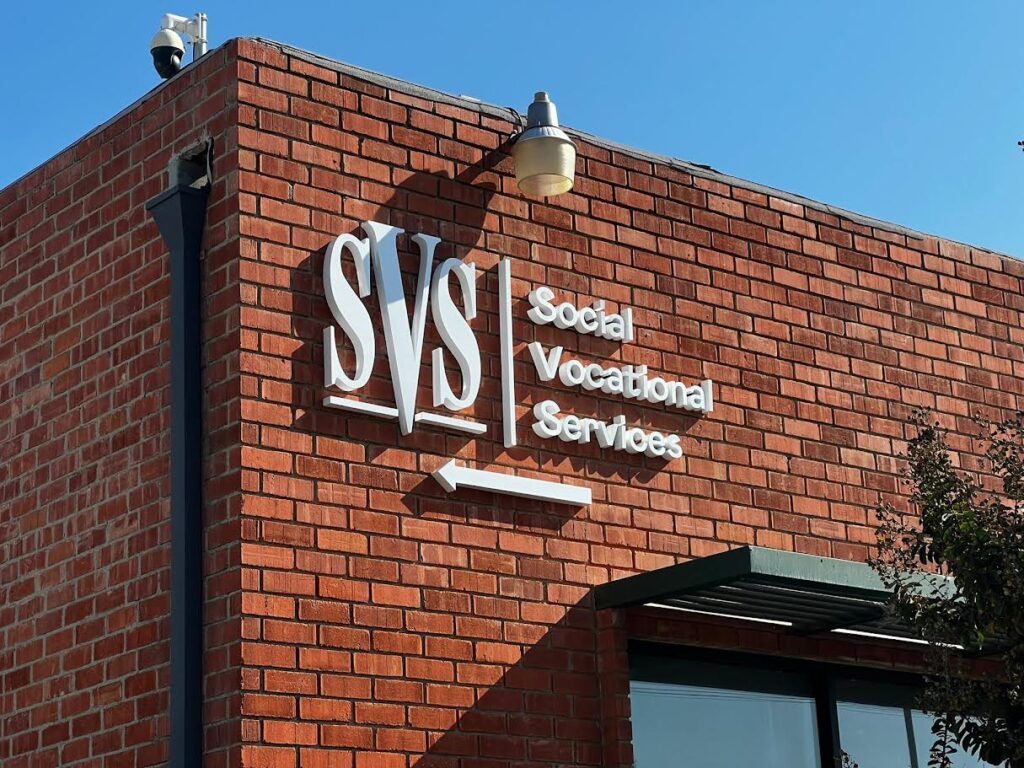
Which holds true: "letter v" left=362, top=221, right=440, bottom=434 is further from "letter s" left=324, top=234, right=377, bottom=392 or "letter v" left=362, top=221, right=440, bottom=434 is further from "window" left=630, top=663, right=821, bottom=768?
"window" left=630, top=663, right=821, bottom=768

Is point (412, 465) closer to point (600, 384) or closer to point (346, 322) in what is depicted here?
point (346, 322)

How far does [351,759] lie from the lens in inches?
292

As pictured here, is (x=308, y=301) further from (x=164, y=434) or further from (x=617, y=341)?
(x=617, y=341)

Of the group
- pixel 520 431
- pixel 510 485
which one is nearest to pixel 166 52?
pixel 520 431

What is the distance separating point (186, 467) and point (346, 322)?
1.01 metres

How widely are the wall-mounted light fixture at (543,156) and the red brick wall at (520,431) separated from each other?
22 centimetres

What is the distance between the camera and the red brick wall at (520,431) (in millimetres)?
7586

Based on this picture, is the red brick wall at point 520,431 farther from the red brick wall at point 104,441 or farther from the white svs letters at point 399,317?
the red brick wall at point 104,441

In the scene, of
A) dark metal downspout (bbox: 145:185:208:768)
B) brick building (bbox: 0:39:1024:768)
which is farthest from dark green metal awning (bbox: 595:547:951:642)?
dark metal downspout (bbox: 145:185:208:768)

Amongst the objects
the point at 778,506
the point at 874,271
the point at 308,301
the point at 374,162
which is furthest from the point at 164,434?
the point at 874,271

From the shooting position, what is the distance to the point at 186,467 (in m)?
7.61

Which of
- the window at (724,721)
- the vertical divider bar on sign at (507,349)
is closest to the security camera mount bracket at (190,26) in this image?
the vertical divider bar on sign at (507,349)

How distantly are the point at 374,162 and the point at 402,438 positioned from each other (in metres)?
1.41

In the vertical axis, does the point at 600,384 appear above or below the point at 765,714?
above
